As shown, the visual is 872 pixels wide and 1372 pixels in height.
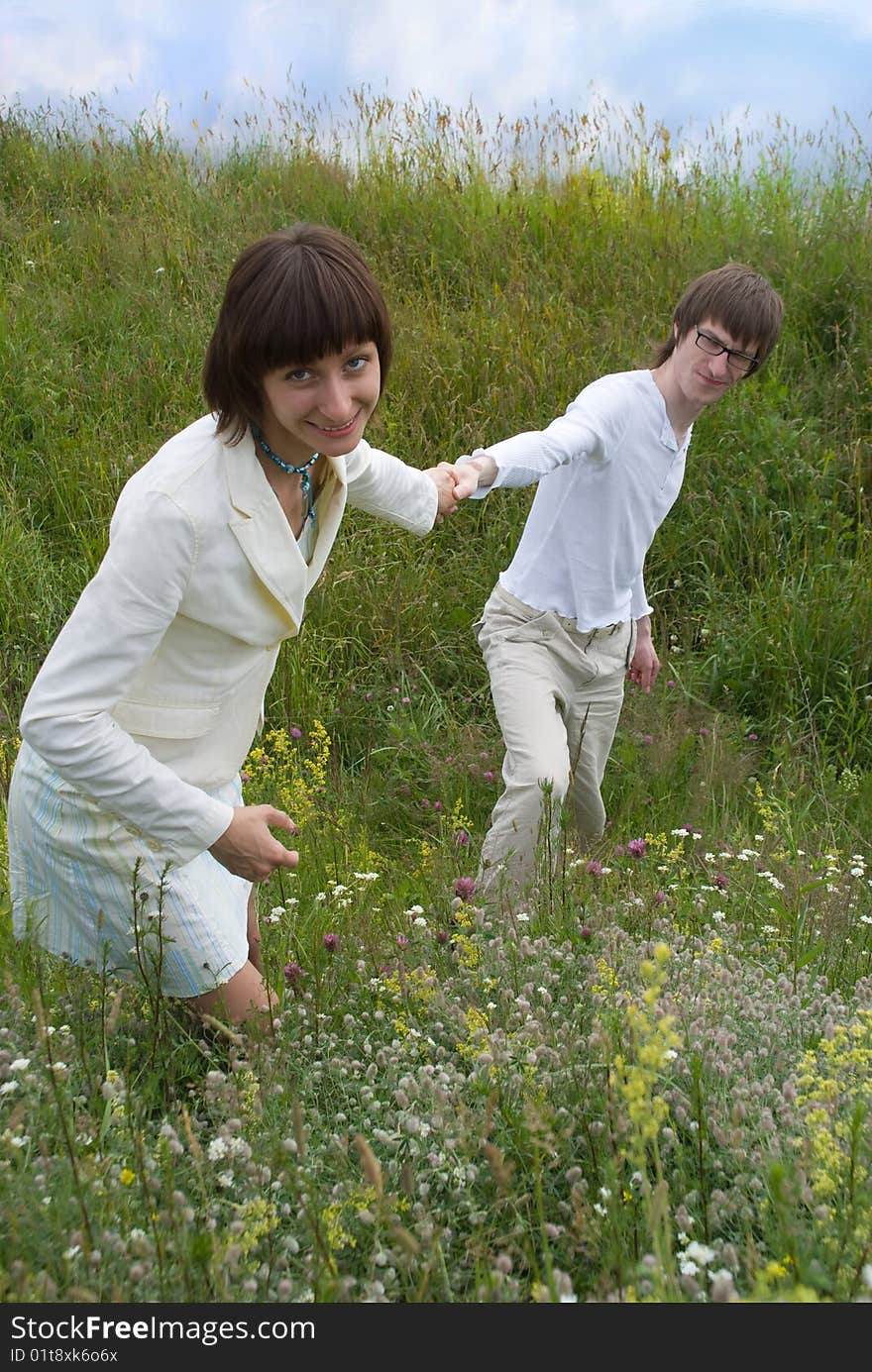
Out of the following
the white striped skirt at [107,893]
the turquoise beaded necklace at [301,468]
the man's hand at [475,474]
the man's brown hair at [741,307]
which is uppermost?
the man's brown hair at [741,307]

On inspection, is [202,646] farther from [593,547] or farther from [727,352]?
[727,352]

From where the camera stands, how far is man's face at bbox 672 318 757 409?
3.97 metres

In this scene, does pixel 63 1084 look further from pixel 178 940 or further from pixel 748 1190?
pixel 748 1190

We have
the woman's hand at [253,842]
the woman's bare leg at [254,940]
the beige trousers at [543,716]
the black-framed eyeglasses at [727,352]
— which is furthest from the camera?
the black-framed eyeglasses at [727,352]

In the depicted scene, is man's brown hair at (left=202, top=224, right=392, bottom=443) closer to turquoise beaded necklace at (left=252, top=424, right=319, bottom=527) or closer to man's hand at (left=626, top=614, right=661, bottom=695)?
turquoise beaded necklace at (left=252, top=424, right=319, bottom=527)

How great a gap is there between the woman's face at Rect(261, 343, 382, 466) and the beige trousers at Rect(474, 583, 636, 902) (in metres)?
1.25

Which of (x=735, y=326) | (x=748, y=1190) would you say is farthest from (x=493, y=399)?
(x=748, y=1190)

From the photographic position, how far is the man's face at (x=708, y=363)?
397 centimetres

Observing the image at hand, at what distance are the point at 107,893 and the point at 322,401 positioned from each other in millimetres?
1193

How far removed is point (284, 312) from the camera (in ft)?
7.92

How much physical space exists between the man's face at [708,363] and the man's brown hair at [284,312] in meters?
1.79

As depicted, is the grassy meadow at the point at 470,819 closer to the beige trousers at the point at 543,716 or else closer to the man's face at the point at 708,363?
the beige trousers at the point at 543,716

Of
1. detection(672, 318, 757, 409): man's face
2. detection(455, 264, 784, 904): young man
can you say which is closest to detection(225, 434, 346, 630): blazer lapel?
detection(455, 264, 784, 904): young man

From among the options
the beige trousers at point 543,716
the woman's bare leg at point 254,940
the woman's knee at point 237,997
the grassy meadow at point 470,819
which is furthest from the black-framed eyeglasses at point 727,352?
the woman's knee at point 237,997
